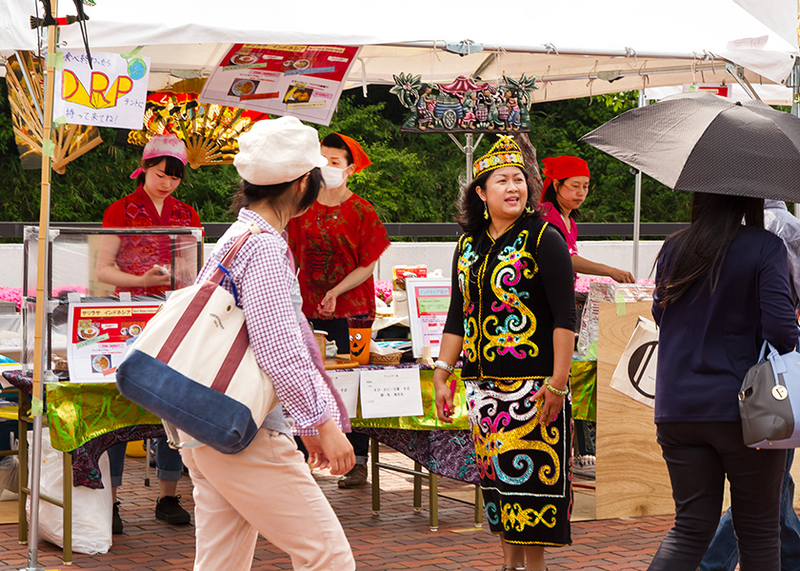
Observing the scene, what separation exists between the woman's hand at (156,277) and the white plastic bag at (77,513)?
86cm

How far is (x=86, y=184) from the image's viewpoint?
629 inches

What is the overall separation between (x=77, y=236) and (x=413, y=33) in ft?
6.20

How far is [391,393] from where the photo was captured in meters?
4.83

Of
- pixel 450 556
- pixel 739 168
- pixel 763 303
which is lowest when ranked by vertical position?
pixel 450 556

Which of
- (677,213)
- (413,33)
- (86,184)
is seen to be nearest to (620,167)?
(677,213)

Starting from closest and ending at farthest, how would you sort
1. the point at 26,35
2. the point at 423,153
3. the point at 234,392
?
the point at 234,392, the point at 26,35, the point at 423,153

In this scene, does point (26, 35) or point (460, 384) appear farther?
point (460, 384)

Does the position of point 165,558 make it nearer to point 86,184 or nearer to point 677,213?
point 86,184

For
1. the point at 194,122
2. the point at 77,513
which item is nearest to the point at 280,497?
the point at 77,513

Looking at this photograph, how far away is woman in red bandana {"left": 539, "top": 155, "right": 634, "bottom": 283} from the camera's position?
5.89 meters

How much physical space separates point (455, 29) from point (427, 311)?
1.46 meters

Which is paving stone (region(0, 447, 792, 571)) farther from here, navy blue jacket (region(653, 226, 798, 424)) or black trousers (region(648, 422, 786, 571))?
navy blue jacket (region(653, 226, 798, 424))

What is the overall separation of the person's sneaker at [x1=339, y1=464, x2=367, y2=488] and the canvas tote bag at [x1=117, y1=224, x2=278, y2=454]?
377 centimetres

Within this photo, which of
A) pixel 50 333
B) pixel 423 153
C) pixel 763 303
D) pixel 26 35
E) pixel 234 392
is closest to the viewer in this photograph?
pixel 234 392
